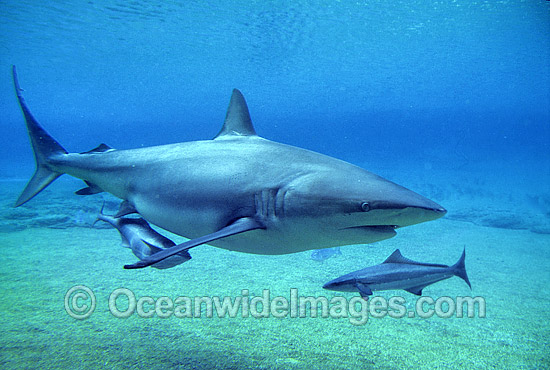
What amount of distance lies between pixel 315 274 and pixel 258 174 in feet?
15.8

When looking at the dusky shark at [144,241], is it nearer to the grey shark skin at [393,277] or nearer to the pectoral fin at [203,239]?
the pectoral fin at [203,239]

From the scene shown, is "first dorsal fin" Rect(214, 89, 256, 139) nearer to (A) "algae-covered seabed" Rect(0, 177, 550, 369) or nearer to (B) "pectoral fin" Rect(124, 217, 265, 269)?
(B) "pectoral fin" Rect(124, 217, 265, 269)

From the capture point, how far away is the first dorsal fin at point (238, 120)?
9.37 feet

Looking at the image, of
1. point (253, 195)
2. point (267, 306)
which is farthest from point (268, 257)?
point (253, 195)

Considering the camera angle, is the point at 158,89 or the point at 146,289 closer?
the point at 146,289

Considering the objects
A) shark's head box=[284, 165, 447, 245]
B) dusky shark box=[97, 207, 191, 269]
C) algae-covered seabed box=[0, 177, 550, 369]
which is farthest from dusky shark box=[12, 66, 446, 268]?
algae-covered seabed box=[0, 177, 550, 369]

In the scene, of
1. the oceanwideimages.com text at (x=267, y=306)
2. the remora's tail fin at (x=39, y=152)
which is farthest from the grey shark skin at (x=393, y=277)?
the remora's tail fin at (x=39, y=152)

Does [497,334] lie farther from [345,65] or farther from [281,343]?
[345,65]

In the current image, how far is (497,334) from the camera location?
4.01m

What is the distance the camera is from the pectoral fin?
154 centimetres

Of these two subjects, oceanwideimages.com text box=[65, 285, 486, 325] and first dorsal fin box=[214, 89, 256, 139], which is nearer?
first dorsal fin box=[214, 89, 256, 139]

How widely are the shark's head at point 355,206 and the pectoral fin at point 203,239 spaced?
0.25 m

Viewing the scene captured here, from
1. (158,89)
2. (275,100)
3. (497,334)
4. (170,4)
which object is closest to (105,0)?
(170,4)

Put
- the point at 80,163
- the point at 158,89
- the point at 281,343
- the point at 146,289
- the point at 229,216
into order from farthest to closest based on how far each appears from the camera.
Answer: the point at 158,89 < the point at 146,289 < the point at 281,343 < the point at 80,163 < the point at 229,216
